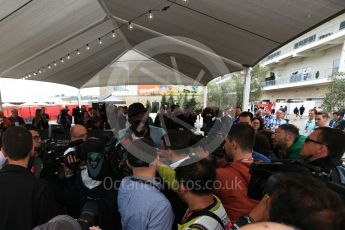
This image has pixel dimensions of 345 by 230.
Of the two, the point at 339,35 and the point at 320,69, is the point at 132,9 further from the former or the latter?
the point at 320,69

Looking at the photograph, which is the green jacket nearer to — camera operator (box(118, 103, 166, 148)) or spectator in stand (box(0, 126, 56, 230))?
camera operator (box(118, 103, 166, 148))

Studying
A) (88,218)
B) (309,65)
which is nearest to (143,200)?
(88,218)

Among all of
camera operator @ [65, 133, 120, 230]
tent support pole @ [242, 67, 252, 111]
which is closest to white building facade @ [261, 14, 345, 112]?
tent support pole @ [242, 67, 252, 111]

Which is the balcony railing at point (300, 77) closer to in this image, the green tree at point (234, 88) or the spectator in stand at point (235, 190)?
the green tree at point (234, 88)

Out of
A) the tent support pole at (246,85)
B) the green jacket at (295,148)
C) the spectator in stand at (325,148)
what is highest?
the tent support pole at (246,85)

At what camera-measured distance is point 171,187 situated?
1672 millimetres

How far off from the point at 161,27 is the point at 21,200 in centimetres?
608

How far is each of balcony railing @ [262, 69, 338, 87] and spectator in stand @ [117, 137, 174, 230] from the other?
25.3 m

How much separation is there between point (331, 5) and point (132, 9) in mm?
4154

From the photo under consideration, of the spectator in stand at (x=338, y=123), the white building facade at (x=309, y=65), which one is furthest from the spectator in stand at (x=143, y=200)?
the white building facade at (x=309, y=65)

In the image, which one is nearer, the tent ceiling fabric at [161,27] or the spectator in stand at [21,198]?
the spectator in stand at [21,198]

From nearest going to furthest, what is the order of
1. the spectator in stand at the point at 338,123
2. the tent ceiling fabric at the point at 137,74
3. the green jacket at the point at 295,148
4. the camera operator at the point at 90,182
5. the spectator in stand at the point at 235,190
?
the spectator in stand at the point at 235,190
the camera operator at the point at 90,182
the green jacket at the point at 295,148
the spectator in stand at the point at 338,123
the tent ceiling fabric at the point at 137,74

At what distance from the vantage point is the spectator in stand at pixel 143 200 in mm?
1508

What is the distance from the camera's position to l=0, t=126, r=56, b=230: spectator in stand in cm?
147
